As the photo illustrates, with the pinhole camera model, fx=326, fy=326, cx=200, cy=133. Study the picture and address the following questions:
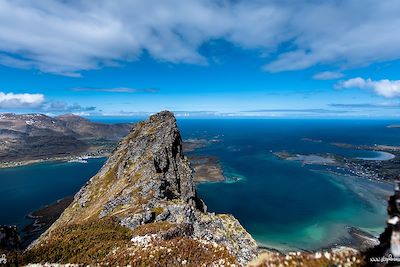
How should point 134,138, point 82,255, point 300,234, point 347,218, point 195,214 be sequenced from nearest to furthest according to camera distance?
point 82,255
point 195,214
point 134,138
point 300,234
point 347,218

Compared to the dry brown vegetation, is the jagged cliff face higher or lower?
lower

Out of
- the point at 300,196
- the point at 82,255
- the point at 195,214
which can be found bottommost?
the point at 300,196

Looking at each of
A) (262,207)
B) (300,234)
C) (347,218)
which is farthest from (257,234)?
(347,218)

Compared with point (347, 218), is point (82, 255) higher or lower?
higher

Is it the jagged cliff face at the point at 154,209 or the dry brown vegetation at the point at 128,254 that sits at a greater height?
the dry brown vegetation at the point at 128,254

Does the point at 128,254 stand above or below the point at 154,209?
above

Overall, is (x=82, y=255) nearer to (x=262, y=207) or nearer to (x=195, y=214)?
(x=195, y=214)

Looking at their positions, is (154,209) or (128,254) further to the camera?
(154,209)

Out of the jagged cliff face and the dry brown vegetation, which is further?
the jagged cliff face
